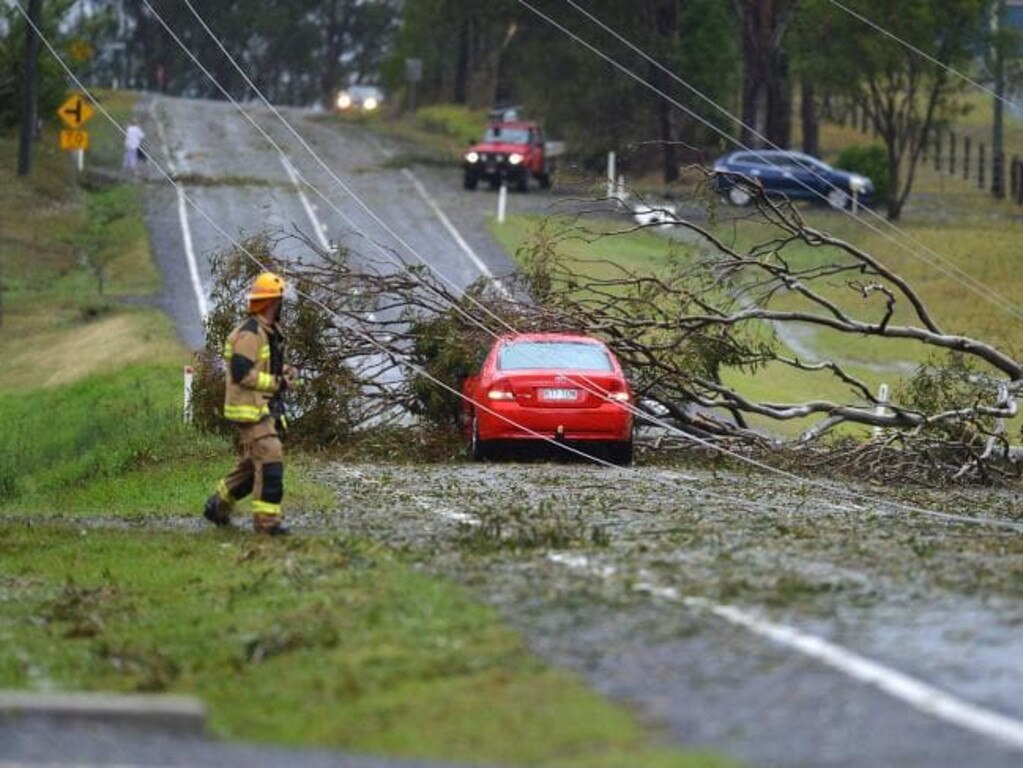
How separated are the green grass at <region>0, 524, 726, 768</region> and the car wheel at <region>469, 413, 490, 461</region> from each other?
7.70 m

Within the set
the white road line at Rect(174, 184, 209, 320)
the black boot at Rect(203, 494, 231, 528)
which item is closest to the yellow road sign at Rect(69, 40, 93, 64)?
the white road line at Rect(174, 184, 209, 320)

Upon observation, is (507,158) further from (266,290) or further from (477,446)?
(266,290)

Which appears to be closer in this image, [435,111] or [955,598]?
[955,598]

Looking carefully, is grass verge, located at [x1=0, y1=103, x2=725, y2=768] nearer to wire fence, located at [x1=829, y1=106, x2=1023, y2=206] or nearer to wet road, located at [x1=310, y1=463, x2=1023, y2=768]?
wet road, located at [x1=310, y1=463, x2=1023, y2=768]

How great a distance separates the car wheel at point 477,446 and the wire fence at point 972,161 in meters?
38.3

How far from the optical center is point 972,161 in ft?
267

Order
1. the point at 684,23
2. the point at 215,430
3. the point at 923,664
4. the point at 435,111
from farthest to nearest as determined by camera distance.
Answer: the point at 435,111 < the point at 684,23 < the point at 215,430 < the point at 923,664

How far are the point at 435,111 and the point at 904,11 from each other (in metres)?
31.6

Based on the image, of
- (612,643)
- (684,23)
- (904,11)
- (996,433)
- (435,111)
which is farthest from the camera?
(435,111)

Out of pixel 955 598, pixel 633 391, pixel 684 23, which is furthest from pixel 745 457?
pixel 684 23

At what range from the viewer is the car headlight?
193 feet

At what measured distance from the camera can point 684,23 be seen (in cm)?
6950

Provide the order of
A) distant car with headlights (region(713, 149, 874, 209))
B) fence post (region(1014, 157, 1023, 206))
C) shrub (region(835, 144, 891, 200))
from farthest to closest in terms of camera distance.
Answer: fence post (region(1014, 157, 1023, 206)) < shrub (region(835, 144, 891, 200)) < distant car with headlights (region(713, 149, 874, 209))

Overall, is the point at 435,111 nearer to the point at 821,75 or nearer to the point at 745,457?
the point at 821,75
